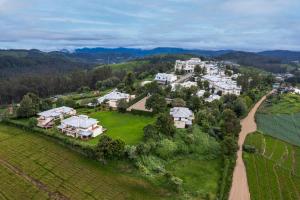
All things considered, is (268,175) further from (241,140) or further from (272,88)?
(272,88)

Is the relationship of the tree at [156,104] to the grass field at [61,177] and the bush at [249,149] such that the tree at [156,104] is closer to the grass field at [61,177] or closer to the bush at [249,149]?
the bush at [249,149]

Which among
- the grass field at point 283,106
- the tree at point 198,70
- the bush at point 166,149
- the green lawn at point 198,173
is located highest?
the tree at point 198,70

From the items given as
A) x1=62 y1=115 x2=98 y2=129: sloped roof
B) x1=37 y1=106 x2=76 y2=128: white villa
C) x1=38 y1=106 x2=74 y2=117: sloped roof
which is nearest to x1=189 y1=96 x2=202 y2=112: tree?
x1=62 y1=115 x2=98 y2=129: sloped roof

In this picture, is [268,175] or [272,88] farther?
[272,88]

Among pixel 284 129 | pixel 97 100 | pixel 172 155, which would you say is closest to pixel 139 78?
pixel 97 100

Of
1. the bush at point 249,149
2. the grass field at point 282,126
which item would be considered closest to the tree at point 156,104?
the bush at point 249,149

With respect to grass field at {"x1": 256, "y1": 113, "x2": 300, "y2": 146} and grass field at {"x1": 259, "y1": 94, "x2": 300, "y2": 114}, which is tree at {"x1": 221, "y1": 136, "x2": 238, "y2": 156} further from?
grass field at {"x1": 259, "y1": 94, "x2": 300, "y2": 114}
